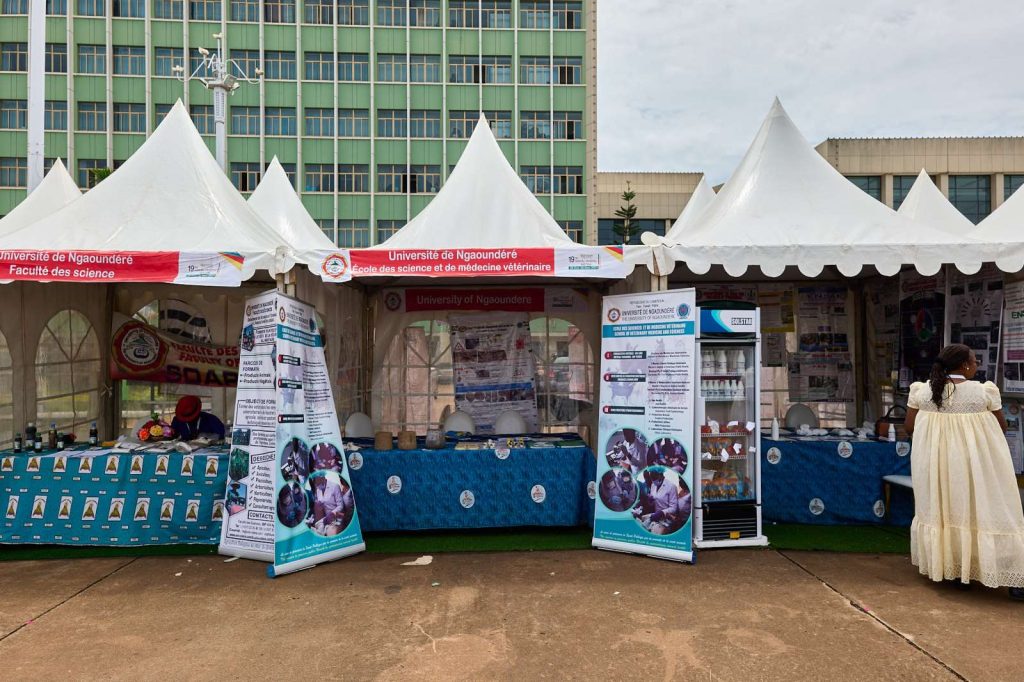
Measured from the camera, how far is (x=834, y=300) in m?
8.24

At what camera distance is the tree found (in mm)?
38344

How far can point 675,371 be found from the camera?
5.56 metres

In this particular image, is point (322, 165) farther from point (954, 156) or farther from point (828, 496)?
point (954, 156)

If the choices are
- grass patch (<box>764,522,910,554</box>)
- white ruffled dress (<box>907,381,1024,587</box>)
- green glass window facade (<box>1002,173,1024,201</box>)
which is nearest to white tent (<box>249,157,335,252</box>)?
grass patch (<box>764,522,910,554</box>)

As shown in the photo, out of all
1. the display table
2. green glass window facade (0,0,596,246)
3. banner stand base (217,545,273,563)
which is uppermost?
green glass window facade (0,0,596,246)

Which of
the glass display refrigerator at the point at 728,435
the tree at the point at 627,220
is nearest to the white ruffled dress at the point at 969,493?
the glass display refrigerator at the point at 728,435

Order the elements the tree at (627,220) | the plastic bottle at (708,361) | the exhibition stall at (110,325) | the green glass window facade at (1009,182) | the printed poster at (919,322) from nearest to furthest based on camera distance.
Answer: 1. the exhibition stall at (110,325)
2. the plastic bottle at (708,361)
3. the printed poster at (919,322)
4. the green glass window facade at (1009,182)
5. the tree at (627,220)

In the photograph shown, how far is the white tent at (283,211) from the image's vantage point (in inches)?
409

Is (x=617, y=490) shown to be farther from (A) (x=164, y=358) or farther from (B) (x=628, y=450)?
(A) (x=164, y=358)

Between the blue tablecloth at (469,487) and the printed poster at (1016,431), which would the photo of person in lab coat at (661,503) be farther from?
the printed poster at (1016,431)

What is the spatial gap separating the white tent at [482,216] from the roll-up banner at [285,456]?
1328 mm

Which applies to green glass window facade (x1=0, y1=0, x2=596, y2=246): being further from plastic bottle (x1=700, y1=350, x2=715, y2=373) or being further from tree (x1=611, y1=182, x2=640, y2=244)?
plastic bottle (x1=700, y1=350, x2=715, y2=373)

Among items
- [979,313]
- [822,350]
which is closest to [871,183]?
[822,350]

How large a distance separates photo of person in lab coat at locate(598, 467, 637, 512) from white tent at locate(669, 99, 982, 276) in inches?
68.7
